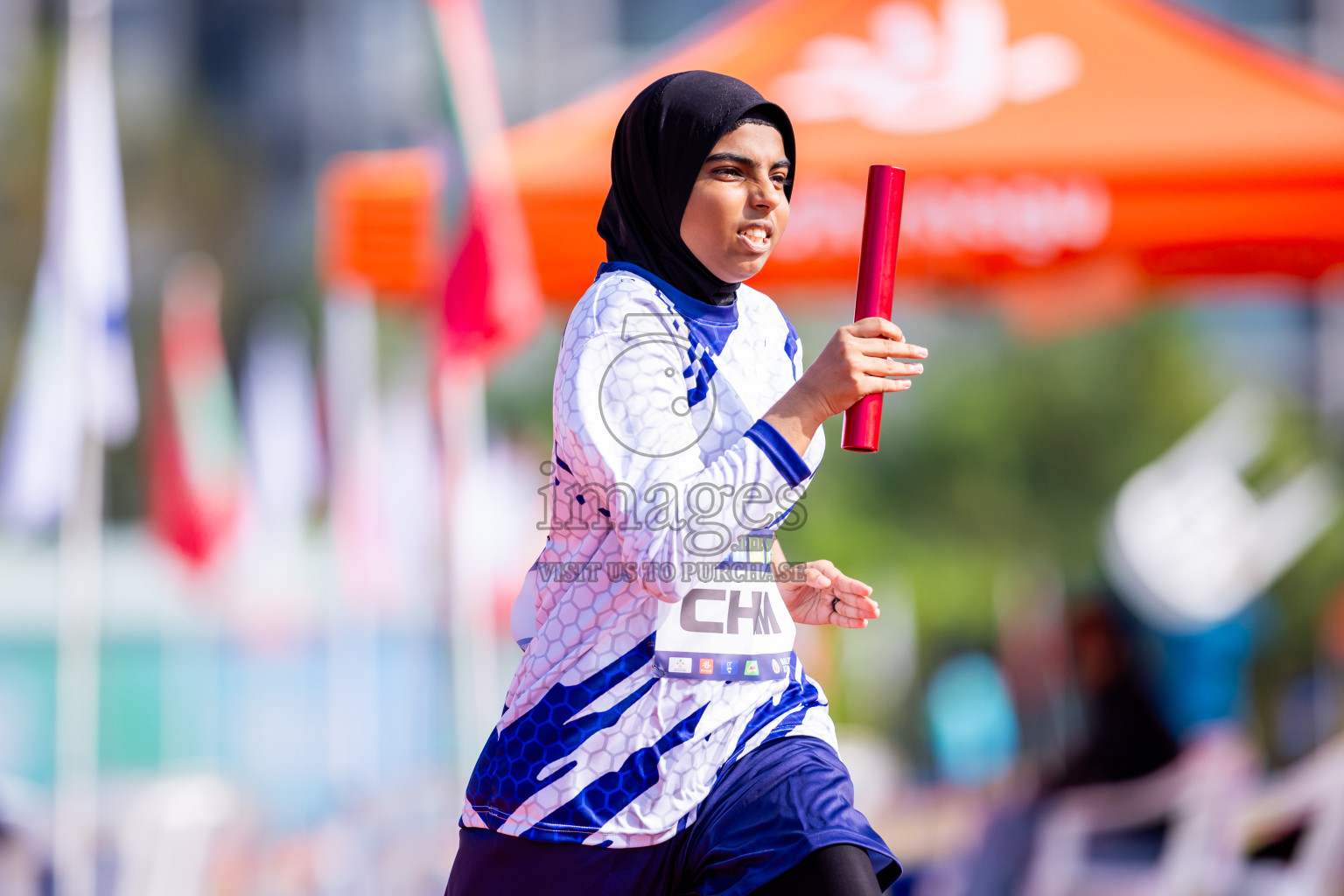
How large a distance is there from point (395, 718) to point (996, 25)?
936cm

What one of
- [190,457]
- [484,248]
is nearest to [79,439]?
[484,248]

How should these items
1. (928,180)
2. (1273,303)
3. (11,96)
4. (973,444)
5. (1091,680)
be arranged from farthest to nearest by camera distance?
(1273,303) → (11,96) → (973,444) → (1091,680) → (928,180)

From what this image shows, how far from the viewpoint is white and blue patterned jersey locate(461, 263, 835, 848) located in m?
1.81

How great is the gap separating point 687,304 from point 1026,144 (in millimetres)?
2547

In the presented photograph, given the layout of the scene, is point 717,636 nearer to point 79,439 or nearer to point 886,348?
point 886,348

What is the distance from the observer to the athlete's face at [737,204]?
195cm

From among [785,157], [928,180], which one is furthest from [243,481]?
[785,157]

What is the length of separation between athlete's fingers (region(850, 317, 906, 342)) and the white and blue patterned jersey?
15 centimetres

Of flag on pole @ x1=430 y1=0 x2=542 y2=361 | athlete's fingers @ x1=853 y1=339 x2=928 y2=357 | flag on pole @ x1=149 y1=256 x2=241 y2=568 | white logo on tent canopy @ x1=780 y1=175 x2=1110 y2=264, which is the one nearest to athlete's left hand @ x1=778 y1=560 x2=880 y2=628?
athlete's fingers @ x1=853 y1=339 x2=928 y2=357

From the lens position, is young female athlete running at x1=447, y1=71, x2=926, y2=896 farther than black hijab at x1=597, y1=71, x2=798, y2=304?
No

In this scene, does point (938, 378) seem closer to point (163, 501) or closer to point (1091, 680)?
point (163, 501)

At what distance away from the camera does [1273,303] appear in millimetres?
33062

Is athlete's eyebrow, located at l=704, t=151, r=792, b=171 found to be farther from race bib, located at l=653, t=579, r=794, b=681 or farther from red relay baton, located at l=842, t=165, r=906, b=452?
race bib, located at l=653, t=579, r=794, b=681

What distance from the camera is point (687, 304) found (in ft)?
6.55
